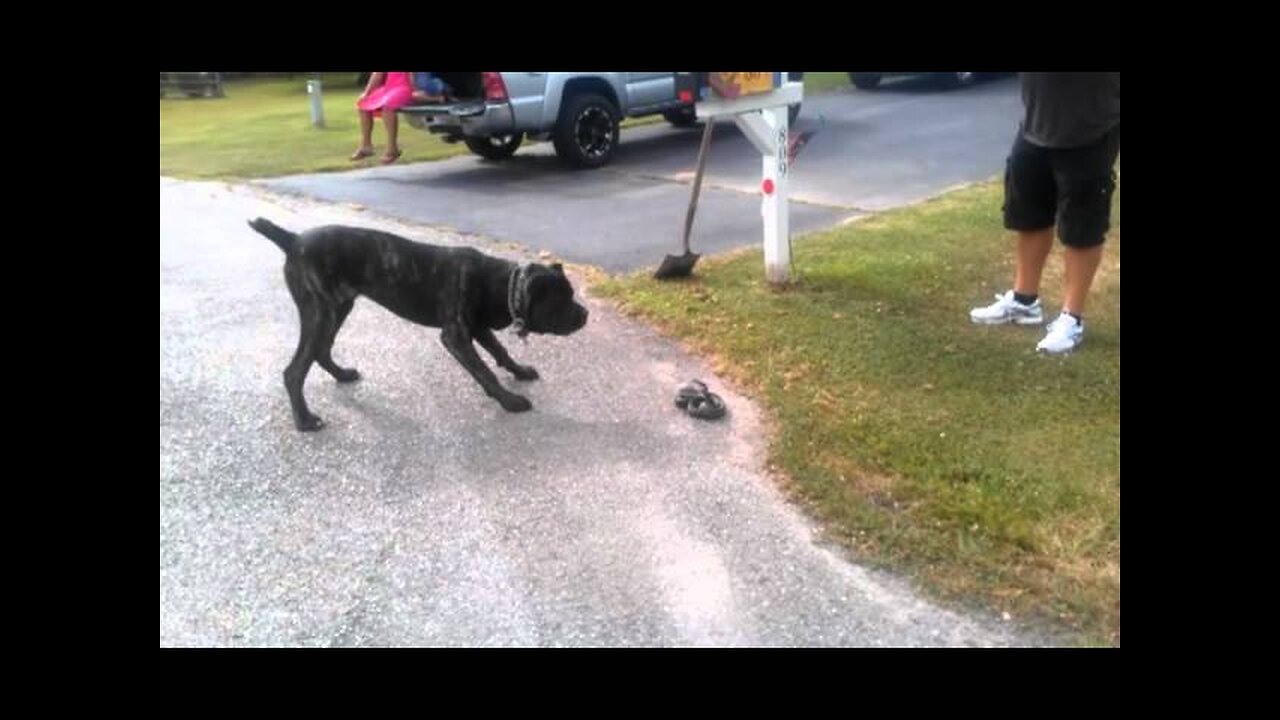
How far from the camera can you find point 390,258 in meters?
4.26

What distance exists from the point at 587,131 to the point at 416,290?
281 inches

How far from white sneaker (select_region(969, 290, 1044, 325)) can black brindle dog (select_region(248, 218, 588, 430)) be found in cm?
239

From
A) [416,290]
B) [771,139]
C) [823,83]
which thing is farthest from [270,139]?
[416,290]

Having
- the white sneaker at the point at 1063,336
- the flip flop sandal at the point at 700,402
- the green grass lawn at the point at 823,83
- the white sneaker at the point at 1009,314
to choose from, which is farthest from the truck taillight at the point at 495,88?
the green grass lawn at the point at 823,83

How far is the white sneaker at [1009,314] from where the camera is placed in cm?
Result: 528

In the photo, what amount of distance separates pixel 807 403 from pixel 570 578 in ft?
5.26

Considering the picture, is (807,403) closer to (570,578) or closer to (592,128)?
(570,578)

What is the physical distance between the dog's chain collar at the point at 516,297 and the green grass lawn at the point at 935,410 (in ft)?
3.61

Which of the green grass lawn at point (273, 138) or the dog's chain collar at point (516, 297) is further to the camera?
the green grass lawn at point (273, 138)

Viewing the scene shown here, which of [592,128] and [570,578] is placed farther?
[592,128]

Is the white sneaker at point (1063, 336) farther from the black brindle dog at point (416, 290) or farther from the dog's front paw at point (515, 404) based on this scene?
the dog's front paw at point (515, 404)
